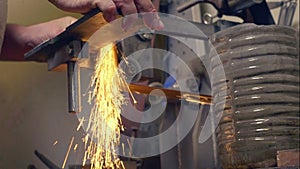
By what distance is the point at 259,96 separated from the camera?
43.2 inches

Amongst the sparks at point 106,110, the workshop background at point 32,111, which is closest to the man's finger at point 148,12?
the sparks at point 106,110

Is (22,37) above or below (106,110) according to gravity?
above

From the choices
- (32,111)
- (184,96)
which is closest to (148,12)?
(184,96)

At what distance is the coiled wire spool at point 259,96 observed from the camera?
1.08 meters

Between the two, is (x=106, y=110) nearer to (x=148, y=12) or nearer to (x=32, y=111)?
(x=148, y=12)

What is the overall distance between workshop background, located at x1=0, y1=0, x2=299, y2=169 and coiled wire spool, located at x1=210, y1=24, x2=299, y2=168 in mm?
470

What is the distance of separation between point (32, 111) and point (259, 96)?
2.54ft

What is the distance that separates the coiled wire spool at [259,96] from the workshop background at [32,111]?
470mm

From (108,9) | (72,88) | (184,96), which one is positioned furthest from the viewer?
(184,96)

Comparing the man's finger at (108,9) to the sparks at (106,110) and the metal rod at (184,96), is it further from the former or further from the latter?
the metal rod at (184,96)

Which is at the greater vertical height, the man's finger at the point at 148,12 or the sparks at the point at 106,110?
the man's finger at the point at 148,12

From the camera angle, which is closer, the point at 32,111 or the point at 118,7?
the point at 118,7

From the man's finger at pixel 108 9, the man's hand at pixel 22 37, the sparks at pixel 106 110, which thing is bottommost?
the sparks at pixel 106 110

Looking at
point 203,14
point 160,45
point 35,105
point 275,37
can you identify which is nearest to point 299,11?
point 203,14
